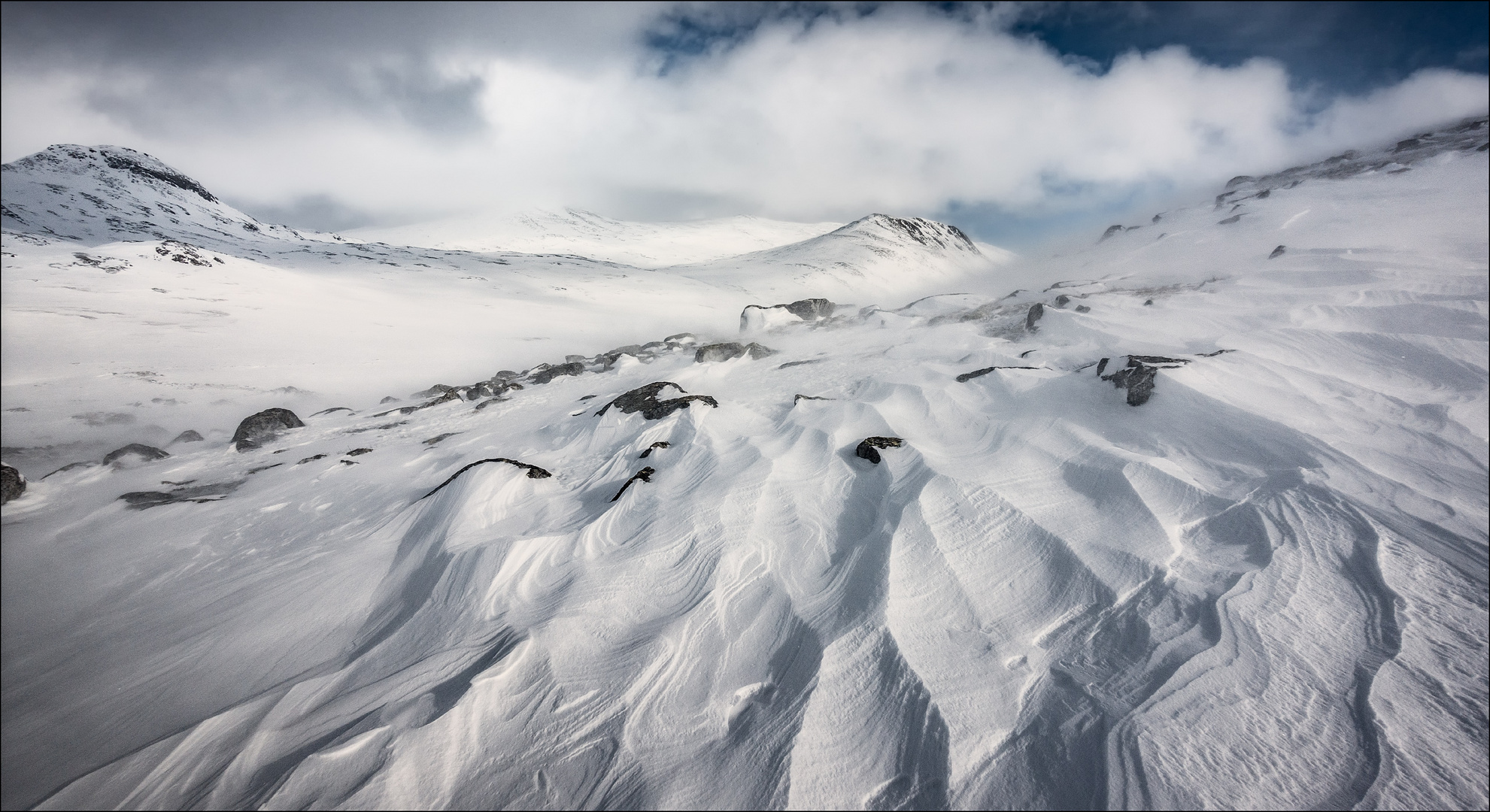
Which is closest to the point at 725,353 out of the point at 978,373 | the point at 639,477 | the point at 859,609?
the point at 978,373

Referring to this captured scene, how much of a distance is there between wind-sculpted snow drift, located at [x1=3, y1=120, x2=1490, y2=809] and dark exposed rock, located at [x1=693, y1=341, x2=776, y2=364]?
16.9 feet

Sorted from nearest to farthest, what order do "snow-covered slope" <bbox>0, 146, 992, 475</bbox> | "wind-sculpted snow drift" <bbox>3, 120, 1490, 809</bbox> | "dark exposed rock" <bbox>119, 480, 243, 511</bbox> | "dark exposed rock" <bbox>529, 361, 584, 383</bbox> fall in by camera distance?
"wind-sculpted snow drift" <bbox>3, 120, 1490, 809</bbox>
"snow-covered slope" <bbox>0, 146, 992, 475</bbox>
"dark exposed rock" <bbox>119, 480, 243, 511</bbox>
"dark exposed rock" <bbox>529, 361, 584, 383</bbox>

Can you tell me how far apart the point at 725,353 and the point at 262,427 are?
32.5 feet

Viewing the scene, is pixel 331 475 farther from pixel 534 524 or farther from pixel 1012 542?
pixel 1012 542

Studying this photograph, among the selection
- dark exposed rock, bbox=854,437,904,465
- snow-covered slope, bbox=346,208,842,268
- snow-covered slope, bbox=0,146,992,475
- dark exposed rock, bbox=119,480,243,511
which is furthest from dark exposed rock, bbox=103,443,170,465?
snow-covered slope, bbox=346,208,842,268

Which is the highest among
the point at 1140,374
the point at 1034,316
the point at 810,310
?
the point at 810,310

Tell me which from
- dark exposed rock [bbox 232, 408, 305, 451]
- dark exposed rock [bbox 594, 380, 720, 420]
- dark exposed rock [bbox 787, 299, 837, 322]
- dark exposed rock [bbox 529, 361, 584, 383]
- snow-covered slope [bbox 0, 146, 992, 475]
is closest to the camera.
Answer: snow-covered slope [bbox 0, 146, 992, 475]

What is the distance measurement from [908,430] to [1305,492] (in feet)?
8.55

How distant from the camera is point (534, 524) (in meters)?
4.02

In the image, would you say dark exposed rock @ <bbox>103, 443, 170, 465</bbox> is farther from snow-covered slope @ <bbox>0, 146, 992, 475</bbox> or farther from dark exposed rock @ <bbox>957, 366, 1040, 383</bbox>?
dark exposed rock @ <bbox>957, 366, 1040, 383</bbox>

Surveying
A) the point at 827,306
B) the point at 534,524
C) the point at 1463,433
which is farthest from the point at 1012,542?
the point at 827,306

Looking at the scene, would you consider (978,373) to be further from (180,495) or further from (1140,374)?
(180,495)

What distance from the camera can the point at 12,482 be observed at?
423cm

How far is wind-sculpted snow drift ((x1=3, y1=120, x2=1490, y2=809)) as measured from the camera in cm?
179
